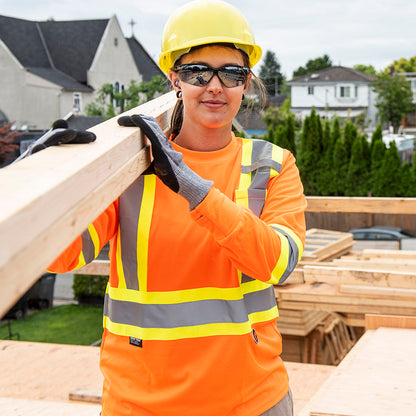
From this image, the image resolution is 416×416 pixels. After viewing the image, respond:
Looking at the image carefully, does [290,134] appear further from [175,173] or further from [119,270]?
[175,173]

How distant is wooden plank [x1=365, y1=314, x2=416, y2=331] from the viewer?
460 centimetres

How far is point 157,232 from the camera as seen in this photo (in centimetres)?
202

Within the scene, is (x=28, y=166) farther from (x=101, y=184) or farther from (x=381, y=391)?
(x=381, y=391)

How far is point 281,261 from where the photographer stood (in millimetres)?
1928

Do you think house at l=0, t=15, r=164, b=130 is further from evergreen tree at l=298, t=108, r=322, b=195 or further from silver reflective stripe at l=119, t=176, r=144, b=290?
silver reflective stripe at l=119, t=176, r=144, b=290

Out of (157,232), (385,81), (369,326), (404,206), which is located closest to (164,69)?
(157,232)

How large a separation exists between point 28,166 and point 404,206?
530 cm

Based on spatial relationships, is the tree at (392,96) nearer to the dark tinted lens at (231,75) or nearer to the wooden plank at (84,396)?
the wooden plank at (84,396)

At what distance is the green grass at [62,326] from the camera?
1477 cm

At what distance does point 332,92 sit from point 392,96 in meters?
5.95

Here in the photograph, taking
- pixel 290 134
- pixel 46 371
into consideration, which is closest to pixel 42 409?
pixel 46 371

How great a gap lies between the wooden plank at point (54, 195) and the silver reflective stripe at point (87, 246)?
0.89 feet

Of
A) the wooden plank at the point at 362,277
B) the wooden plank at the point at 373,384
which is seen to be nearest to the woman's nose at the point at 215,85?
the wooden plank at the point at 373,384

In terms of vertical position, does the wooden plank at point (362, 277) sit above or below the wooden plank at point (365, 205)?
below
